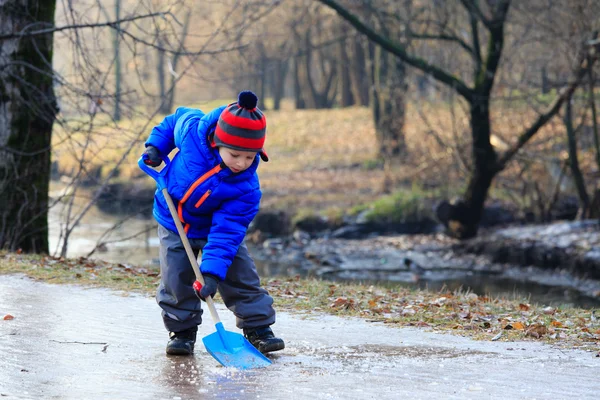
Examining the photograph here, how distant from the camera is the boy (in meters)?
4.57

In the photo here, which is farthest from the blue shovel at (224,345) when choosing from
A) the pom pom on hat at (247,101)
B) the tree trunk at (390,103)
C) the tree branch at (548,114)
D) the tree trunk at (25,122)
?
the tree trunk at (390,103)

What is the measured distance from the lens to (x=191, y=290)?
482 centimetres

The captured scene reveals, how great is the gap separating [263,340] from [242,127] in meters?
1.28

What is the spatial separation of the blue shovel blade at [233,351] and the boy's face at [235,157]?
2.98ft

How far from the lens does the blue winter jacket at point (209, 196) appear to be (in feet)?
15.1

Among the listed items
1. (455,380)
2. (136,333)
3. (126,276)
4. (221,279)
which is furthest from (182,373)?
(126,276)

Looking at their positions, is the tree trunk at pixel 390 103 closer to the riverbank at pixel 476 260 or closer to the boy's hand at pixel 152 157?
the riverbank at pixel 476 260

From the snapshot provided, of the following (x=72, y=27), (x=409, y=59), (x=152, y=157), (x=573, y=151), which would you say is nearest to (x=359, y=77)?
(x=573, y=151)

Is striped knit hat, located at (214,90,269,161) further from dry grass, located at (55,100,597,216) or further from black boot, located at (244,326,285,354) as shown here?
dry grass, located at (55,100,597,216)

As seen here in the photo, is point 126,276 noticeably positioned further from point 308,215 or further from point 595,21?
point 308,215

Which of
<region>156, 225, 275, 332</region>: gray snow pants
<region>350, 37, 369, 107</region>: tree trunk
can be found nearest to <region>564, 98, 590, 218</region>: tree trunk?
<region>156, 225, 275, 332</region>: gray snow pants

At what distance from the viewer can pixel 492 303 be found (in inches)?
289

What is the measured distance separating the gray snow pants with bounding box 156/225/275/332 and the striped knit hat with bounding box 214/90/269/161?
0.69 meters

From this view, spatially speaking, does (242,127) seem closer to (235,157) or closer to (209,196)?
(235,157)
